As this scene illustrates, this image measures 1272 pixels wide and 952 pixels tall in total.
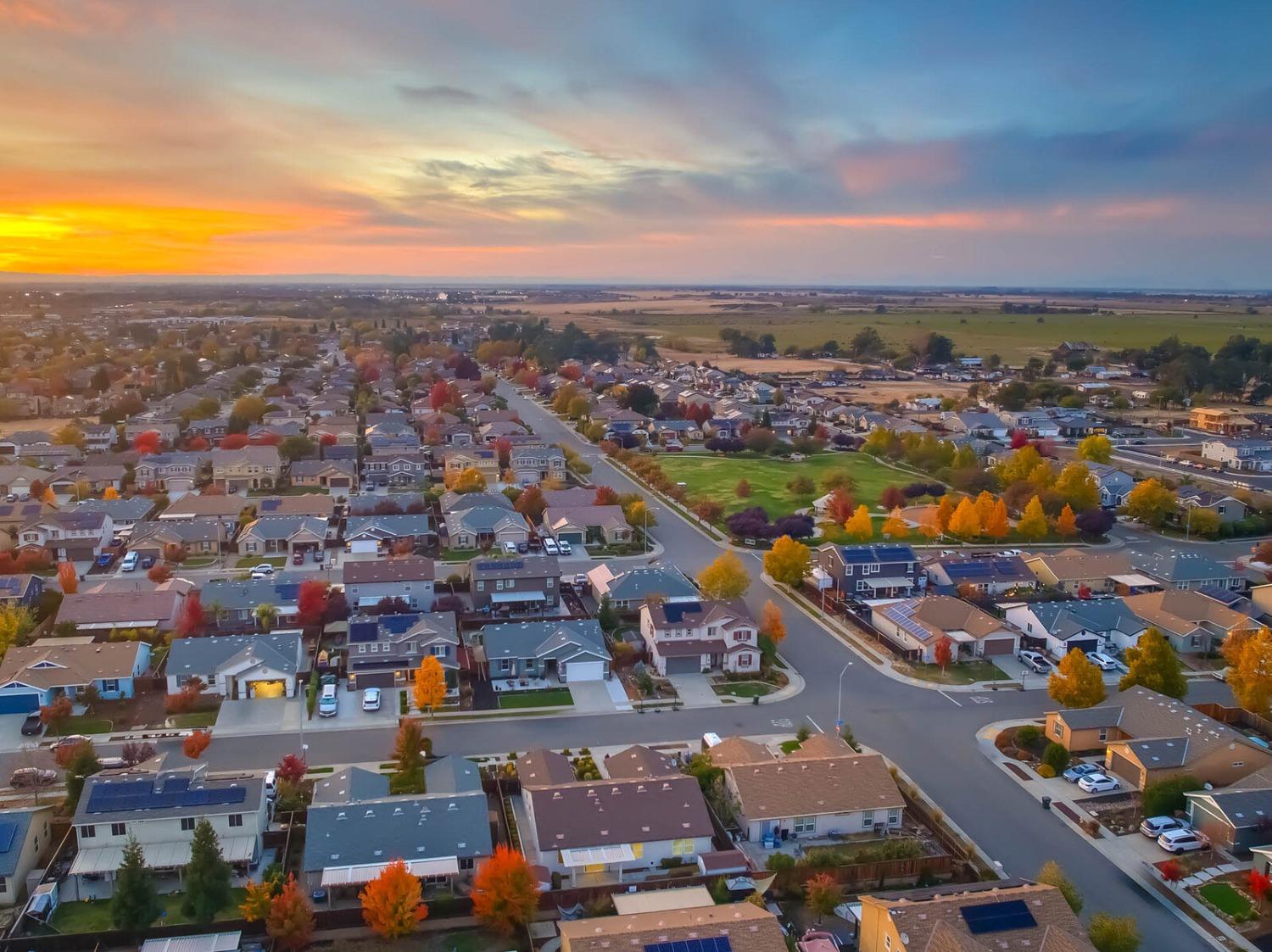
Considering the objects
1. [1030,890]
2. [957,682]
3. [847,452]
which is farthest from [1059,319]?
[1030,890]

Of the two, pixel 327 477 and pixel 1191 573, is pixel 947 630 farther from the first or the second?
pixel 327 477

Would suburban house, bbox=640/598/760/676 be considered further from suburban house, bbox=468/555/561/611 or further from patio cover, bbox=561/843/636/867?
patio cover, bbox=561/843/636/867

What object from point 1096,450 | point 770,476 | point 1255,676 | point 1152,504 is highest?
point 1096,450

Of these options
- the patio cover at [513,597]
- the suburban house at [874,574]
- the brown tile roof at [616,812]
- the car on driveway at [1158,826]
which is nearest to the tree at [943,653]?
the suburban house at [874,574]


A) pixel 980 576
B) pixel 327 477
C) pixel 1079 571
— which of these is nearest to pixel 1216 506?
pixel 1079 571

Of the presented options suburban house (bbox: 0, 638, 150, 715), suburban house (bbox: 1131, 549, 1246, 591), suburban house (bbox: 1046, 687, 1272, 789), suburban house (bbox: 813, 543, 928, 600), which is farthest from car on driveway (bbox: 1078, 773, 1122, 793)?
suburban house (bbox: 0, 638, 150, 715)

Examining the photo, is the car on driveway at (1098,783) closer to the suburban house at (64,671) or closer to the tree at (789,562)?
the tree at (789,562)
